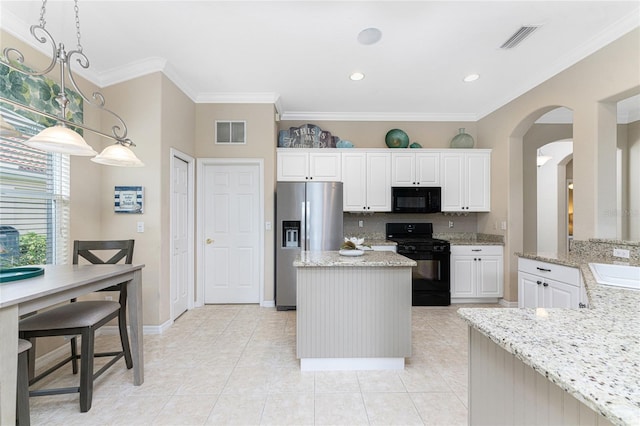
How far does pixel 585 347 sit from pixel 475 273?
3.52m

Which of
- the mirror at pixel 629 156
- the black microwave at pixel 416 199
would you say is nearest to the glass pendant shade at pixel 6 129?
the black microwave at pixel 416 199

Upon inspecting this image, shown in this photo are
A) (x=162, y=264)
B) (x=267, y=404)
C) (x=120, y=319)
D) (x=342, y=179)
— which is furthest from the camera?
(x=342, y=179)

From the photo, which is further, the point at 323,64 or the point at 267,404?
the point at 323,64

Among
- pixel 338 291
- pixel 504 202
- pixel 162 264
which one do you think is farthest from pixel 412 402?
pixel 504 202

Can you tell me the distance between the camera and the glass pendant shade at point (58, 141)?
→ 158 cm

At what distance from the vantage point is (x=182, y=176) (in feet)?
11.7

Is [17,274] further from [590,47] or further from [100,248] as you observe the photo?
[590,47]

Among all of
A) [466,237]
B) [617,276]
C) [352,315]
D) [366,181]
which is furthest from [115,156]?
[466,237]

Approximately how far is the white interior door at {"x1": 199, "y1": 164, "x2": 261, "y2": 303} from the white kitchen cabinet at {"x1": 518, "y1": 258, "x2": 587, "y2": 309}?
3.12m

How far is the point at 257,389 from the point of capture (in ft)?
6.68

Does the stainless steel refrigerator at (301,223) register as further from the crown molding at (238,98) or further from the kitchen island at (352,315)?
the kitchen island at (352,315)

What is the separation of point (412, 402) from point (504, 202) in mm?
3107

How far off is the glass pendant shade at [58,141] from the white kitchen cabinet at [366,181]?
3078 mm

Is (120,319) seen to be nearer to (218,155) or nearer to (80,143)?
(80,143)
